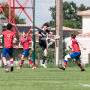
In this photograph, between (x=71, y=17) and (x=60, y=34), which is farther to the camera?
(x=71, y=17)

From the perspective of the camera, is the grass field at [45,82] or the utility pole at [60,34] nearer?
the grass field at [45,82]

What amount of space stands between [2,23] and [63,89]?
44.8m

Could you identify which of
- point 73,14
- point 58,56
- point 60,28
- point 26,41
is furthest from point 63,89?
point 73,14

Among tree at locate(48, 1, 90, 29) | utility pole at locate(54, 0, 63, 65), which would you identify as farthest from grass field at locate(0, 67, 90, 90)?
tree at locate(48, 1, 90, 29)

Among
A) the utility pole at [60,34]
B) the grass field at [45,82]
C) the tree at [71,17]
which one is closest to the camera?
the grass field at [45,82]

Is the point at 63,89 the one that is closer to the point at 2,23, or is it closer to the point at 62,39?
the point at 62,39

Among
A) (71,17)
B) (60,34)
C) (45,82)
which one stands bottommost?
(45,82)

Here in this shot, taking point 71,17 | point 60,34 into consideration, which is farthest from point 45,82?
point 71,17

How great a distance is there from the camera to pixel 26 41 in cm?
1145

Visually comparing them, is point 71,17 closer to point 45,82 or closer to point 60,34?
point 60,34

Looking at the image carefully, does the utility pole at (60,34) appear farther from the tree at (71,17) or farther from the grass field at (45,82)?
the tree at (71,17)

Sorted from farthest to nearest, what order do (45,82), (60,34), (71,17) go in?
1. (71,17)
2. (60,34)
3. (45,82)

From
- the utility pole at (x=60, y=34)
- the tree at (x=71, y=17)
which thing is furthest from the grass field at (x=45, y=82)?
the tree at (x=71, y=17)

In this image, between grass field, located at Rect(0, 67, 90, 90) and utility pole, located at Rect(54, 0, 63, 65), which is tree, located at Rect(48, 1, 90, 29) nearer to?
utility pole, located at Rect(54, 0, 63, 65)
